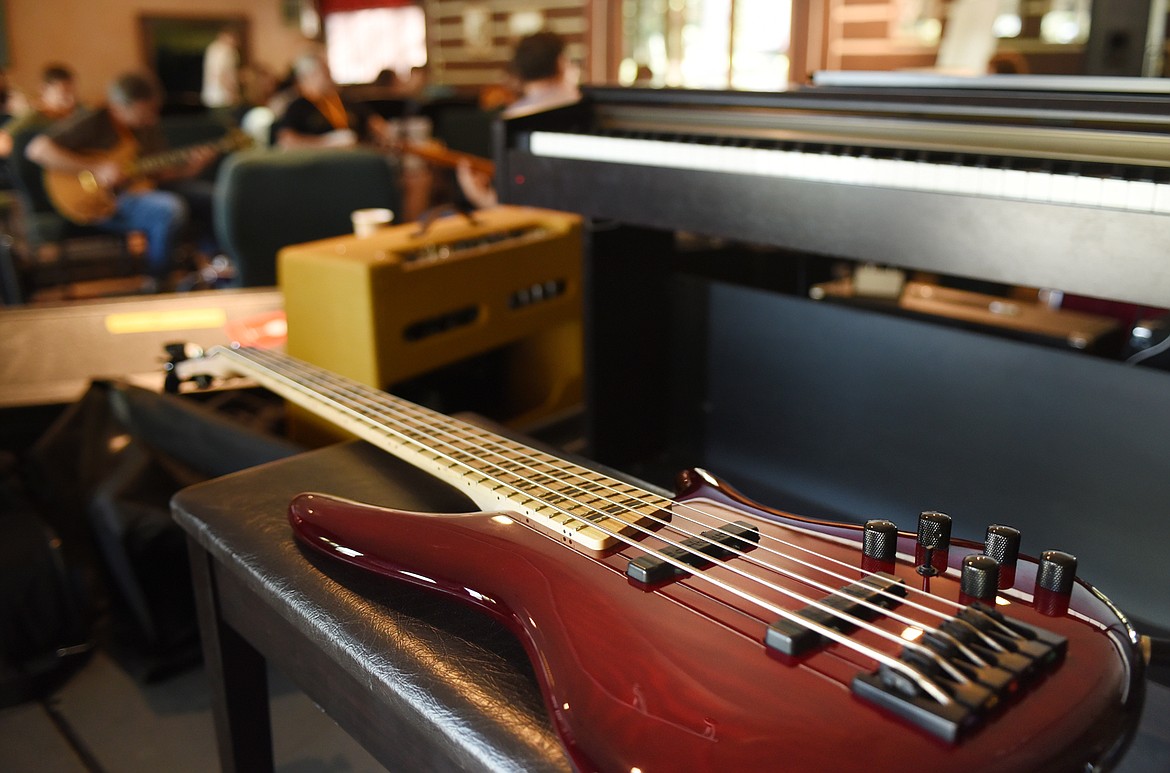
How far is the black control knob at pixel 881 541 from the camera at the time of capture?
2.20 feet

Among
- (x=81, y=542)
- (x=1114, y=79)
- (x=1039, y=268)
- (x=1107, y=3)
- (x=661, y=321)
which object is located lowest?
(x=81, y=542)

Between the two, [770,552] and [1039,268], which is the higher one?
[1039,268]

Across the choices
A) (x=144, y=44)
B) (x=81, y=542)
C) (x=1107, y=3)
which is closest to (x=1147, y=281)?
(x=81, y=542)

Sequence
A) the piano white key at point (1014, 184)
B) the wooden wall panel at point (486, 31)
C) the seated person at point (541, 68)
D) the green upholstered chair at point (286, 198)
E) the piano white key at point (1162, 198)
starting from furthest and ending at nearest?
the wooden wall panel at point (486, 31) < the seated person at point (541, 68) < the green upholstered chair at point (286, 198) < the piano white key at point (1014, 184) < the piano white key at point (1162, 198)

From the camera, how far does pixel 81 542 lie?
1.65 meters

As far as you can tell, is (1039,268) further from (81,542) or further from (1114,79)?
(81,542)

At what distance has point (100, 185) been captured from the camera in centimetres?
479

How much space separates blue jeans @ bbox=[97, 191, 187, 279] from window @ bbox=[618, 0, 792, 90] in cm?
278

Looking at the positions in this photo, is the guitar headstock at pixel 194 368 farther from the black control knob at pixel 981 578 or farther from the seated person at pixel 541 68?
the seated person at pixel 541 68

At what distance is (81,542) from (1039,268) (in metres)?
1.58

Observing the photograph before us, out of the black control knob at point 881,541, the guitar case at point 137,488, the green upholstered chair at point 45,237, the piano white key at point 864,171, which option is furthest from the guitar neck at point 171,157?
the black control knob at point 881,541

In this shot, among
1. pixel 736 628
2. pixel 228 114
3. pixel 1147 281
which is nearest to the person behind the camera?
pixel 736 628

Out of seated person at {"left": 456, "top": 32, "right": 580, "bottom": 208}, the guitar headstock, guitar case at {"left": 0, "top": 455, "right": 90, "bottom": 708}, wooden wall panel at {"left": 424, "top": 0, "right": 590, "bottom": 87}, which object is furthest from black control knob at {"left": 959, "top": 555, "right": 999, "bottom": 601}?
wooden wall panel at {"left": 424, "top": 0, "right": 590, "bottom": 87}

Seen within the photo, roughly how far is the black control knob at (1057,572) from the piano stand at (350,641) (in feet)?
1.10
